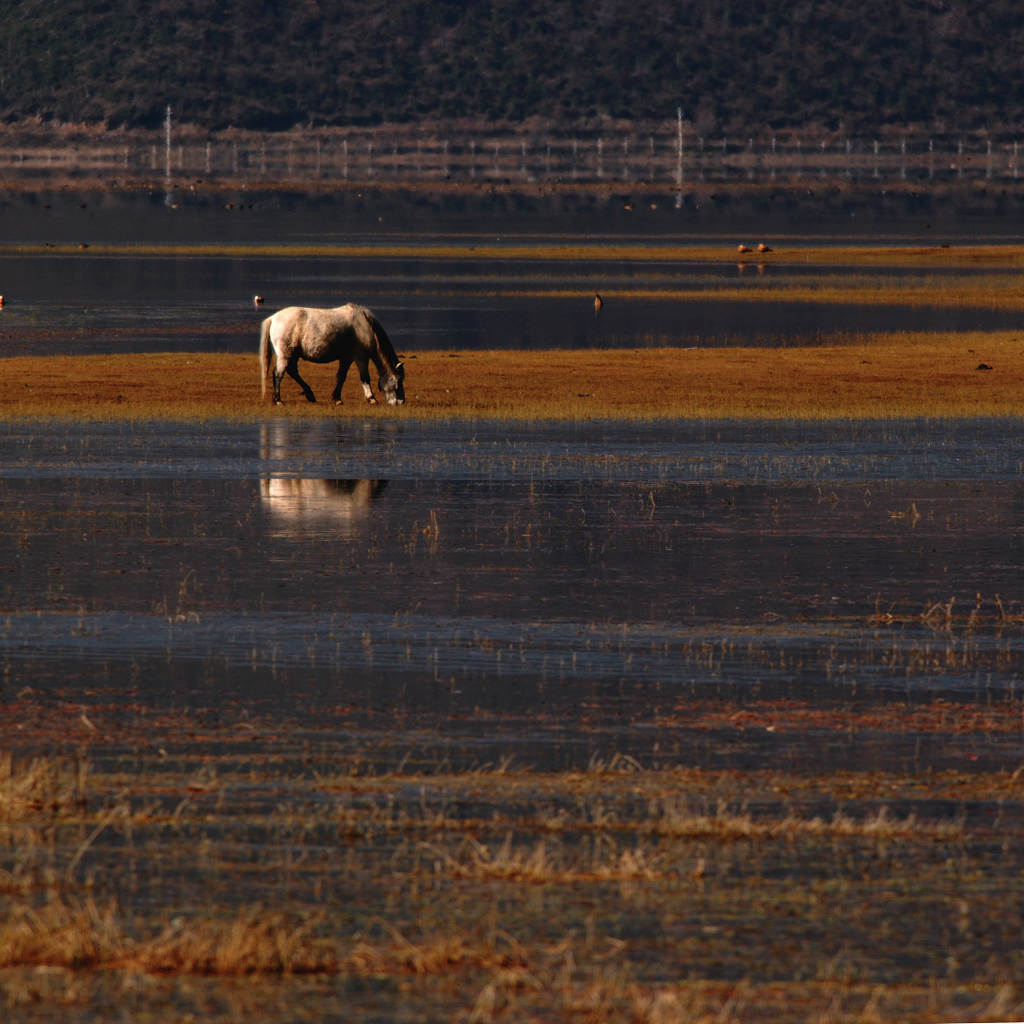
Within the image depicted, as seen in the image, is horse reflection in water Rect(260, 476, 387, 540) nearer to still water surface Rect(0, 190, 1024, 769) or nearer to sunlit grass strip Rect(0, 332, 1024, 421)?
still water surface Rect(0, 190, 1024, 769)

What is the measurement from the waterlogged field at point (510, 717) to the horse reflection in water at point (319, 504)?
0.09 m

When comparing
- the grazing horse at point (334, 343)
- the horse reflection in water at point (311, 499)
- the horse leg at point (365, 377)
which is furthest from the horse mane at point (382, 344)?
the horse reflection in water at point (311, 499)

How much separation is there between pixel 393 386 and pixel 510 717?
22358mm

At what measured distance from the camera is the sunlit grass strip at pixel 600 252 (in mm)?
97875

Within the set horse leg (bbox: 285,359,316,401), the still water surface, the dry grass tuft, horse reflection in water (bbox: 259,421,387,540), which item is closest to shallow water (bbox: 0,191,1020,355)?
horse leg (bbox: 285,359,316,401)

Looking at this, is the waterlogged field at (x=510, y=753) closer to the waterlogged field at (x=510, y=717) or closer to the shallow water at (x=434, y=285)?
the waterlogged field at (x=510, y=717)

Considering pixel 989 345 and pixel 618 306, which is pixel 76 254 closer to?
pixel 618 306

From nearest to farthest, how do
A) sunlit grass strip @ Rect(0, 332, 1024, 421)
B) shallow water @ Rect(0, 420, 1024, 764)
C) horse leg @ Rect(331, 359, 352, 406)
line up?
1. shallow water @ Rect(0, 420, 1024, 764)
2. sunlit grass strip @ Rect(0, 332, 1024, 421)
3. horse leg @ Rect(331, 359, 352, 406)

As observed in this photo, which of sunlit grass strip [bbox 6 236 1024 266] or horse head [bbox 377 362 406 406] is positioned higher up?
sunlit grass strip [bbox 6 236 1024 266]

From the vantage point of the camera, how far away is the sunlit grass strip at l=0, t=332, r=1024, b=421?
118 feet

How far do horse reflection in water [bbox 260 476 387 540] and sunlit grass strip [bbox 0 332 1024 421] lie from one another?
330 inches

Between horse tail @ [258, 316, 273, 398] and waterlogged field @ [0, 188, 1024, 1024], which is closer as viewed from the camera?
waterlogged field @ [0, 188, 1024, 1024]

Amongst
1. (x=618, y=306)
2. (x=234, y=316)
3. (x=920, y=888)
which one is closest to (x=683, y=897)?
(x=920, y=888)

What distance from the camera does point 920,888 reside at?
10852 millimetres
